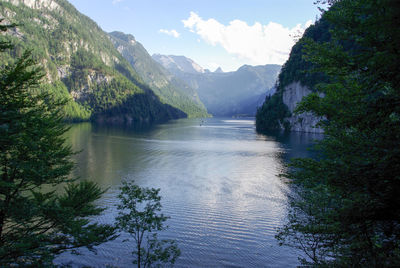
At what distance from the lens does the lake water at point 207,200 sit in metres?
22.7

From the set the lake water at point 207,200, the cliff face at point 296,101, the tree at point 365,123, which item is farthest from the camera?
the cliff face at point 296,101

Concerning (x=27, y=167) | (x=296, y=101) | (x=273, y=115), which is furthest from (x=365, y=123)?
(x=273, y=115)

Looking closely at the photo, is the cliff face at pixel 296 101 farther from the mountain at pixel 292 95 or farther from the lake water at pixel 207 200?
the lake water at pixel 207 200

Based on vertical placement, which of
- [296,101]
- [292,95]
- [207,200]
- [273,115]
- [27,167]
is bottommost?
[207,200]

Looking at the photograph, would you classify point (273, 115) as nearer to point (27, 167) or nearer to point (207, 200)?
point (207, 200)

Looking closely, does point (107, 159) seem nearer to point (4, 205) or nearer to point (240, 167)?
point (240, 167)

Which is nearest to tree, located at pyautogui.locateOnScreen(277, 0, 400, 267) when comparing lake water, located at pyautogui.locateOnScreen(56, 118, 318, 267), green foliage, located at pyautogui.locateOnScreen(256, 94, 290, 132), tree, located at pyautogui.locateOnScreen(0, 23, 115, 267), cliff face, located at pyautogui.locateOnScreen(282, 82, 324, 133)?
lake water, located at pyautogui.locateOnScreen(56, 118, 318, 267)

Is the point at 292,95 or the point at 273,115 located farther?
the point at 273,115

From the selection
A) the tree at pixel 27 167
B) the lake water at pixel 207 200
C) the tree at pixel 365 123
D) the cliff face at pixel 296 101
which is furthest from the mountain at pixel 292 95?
the tree at pixel 27 167

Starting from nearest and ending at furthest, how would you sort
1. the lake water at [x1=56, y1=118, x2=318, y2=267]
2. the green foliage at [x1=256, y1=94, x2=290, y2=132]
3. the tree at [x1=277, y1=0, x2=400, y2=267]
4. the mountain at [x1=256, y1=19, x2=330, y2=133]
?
the tree at [x1=277, y1=0, x2=400, y2=267]
the lake water at [x1=56, y1=118, x2=318, y2=267]
the mountain at [x1=256, y1=19, x2=330, y2=133]
the green foliage at [x1=256, y1=94, x2=290, y2=132]

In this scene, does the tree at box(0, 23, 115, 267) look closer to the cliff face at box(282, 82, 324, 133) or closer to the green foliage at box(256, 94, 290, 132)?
the cliff face at box(282, 82, 324, 133)

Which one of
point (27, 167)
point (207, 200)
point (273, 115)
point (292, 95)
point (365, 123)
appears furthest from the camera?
point (273, 115)

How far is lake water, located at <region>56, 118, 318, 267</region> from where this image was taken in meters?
22.7

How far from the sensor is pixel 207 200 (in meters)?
36.2
